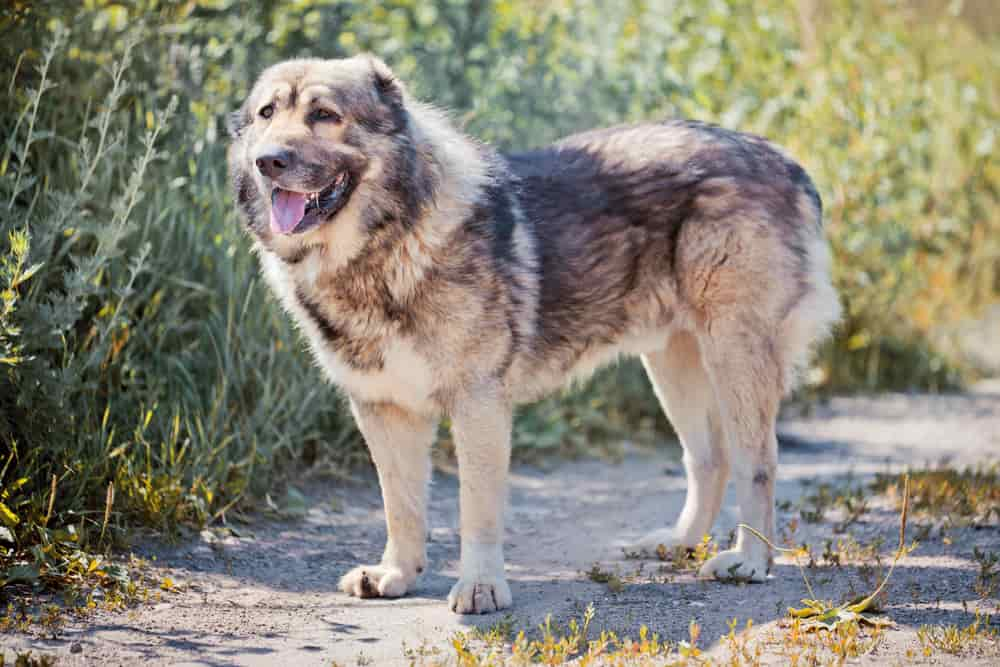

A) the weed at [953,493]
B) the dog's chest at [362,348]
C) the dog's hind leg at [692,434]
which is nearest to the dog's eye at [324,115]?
the dog's chest at [362,348]

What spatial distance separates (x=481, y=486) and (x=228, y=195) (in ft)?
8.36

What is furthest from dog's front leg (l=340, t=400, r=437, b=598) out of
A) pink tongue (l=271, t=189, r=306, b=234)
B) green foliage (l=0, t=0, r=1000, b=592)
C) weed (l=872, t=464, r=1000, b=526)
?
weed (l=872, t=464, r=1000, b=526)

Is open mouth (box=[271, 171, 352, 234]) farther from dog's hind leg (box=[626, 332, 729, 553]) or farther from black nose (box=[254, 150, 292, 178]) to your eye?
dog's hind leg (box=[626, 332, 729, 553])

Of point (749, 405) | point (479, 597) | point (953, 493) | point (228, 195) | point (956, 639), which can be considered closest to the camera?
point (956, 639)

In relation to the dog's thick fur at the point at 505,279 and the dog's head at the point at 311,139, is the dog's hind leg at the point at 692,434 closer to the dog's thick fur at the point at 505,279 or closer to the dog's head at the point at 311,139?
the dog's thick fur at the point at 505,279

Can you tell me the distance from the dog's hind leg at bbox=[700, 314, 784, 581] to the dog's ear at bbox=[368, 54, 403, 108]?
4.94ft

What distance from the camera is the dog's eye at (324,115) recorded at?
378 cm

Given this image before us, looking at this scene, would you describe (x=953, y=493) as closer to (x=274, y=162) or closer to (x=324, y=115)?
Result: (x=324, y=115)

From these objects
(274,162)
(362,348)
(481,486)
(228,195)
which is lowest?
(481,486)

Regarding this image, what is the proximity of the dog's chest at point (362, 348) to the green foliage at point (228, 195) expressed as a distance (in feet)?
2.66

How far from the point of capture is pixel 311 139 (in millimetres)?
3705

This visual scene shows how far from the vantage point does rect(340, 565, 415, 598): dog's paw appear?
4.07 metres

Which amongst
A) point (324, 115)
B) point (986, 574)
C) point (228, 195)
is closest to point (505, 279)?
point (324, 115)

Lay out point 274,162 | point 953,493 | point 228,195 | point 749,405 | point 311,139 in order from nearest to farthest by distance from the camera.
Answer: point 274,162 < point 311,139 < point 749,405 < point 953,493 < point 228,195
